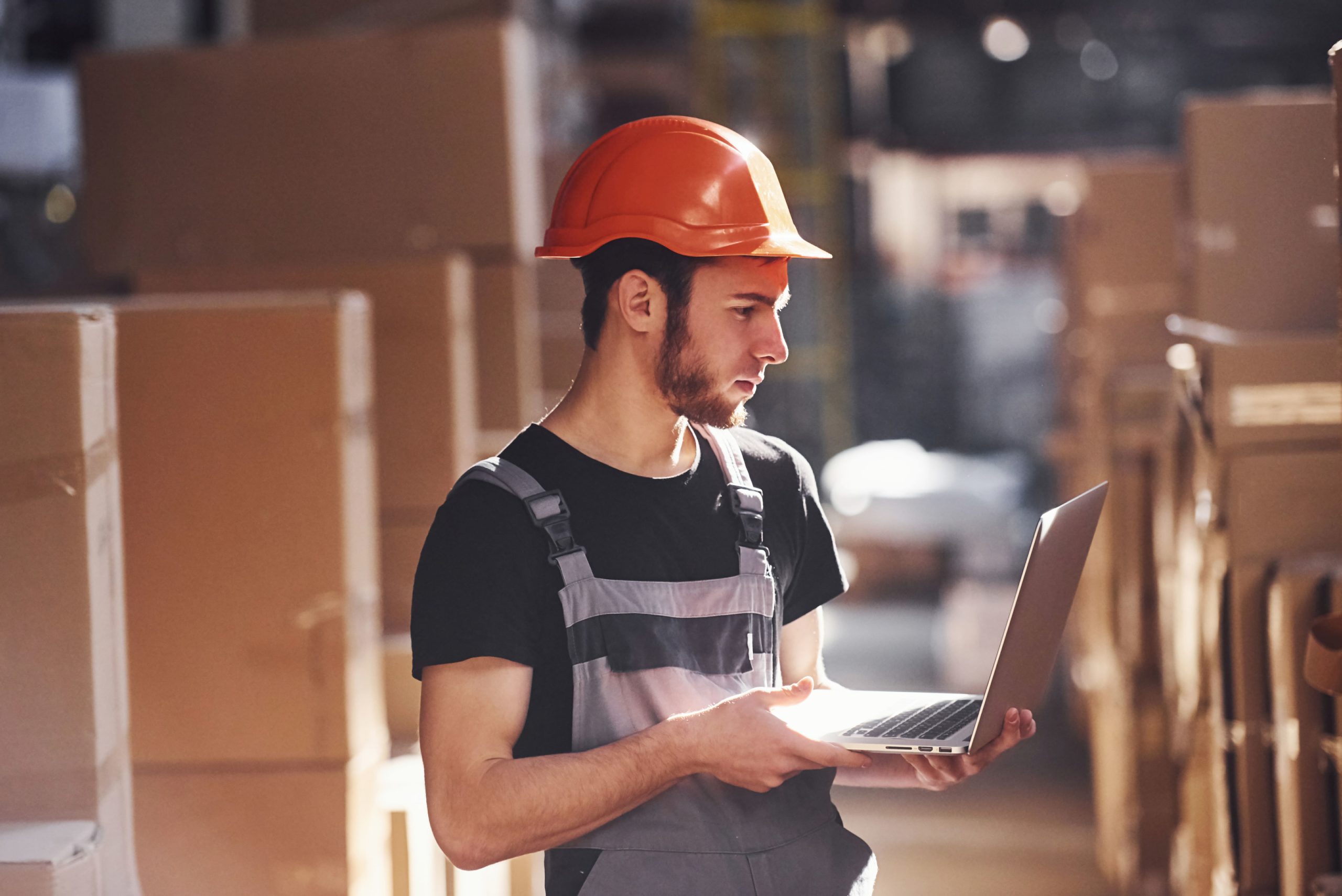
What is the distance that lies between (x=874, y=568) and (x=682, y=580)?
6.50m

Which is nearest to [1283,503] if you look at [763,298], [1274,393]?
[1274,393]

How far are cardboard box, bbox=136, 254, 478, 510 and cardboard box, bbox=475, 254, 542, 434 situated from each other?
22cm

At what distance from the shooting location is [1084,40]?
27.9 feet

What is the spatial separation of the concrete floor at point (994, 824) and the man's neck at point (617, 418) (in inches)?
99.2

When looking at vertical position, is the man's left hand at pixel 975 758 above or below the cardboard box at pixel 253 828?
above

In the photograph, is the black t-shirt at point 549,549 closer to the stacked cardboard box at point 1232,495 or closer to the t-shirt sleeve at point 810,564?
the t-shirt sleeve at point 810,564

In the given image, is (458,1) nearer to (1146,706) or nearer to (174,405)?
(174,405)

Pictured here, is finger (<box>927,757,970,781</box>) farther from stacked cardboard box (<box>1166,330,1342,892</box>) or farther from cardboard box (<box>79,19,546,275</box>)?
cardboard box (<box>79,19,546,275</box>)

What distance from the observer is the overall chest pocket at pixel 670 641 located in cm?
155

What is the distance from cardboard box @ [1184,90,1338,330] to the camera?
2.95 m

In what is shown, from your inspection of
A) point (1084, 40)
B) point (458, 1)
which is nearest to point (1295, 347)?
point (458, 1)

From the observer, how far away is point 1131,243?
14.3ft

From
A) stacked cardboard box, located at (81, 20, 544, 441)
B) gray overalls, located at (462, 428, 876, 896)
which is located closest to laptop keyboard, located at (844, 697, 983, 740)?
gray overalls, located at (462, 428, 876, 896)

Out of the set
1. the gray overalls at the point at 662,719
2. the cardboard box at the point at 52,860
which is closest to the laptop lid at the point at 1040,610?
the gray overalls at the point at 662,719
